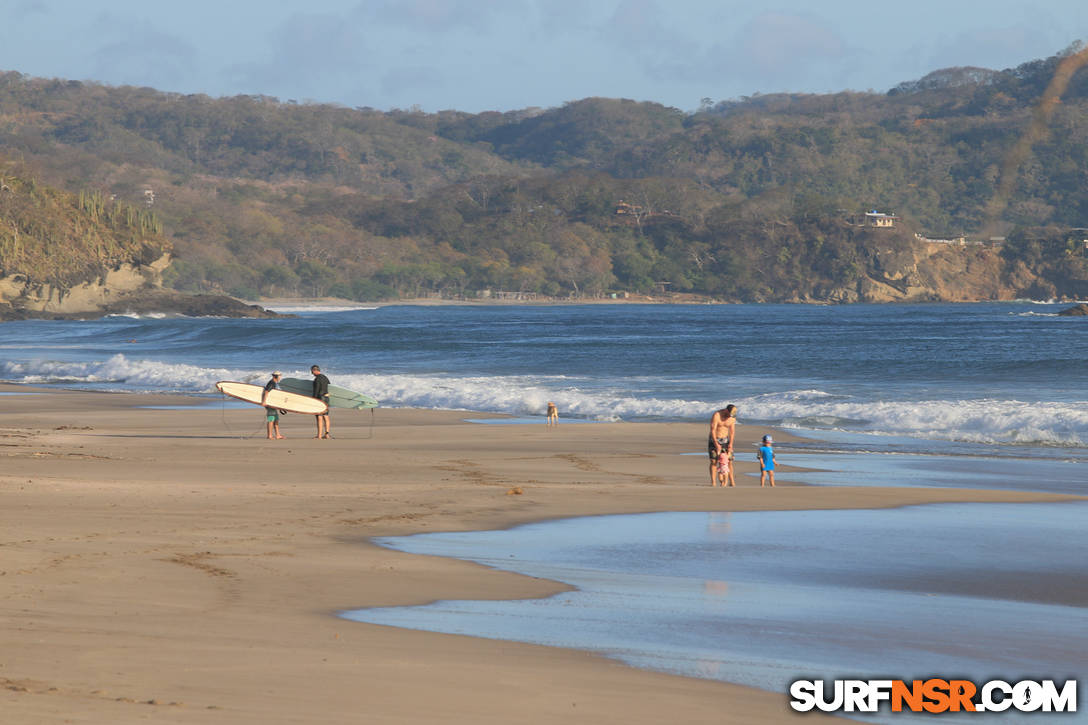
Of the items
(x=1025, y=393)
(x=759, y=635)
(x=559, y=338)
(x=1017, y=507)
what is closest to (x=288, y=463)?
(x=1017, y=507)

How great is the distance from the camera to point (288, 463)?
57.7 ft

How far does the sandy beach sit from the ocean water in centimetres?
713

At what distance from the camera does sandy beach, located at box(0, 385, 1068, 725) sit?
19.0 feet

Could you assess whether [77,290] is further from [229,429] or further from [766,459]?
[766,459]

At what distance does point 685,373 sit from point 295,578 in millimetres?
32667

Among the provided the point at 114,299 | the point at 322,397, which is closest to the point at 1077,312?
the point at 114,299

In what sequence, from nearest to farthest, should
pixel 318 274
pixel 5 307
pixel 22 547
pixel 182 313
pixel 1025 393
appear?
pixel 22 547 → pixel 1025 393 → pixel 5 307 → pixel 182 313 → pixel 318 274

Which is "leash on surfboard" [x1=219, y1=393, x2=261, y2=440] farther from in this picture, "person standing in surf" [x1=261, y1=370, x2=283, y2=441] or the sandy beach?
the sandy beach

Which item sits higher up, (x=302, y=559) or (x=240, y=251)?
(x=240, y=251)

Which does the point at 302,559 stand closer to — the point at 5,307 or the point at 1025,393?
the point at 1025,393

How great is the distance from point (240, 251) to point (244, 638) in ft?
643

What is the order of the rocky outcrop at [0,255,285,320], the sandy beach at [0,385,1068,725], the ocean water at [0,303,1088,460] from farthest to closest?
1. the rocky outcrop at [0,255,285,320]
2. the ocean water at [0,303,1088,460]
3. the sandy beach at [0,385,1068,725]

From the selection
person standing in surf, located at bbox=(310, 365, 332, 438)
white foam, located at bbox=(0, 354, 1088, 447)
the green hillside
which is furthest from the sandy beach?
the green hillside

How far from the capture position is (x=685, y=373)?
40.8 metres
